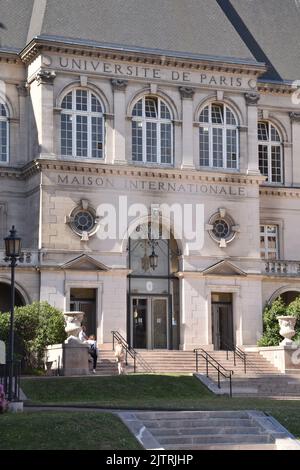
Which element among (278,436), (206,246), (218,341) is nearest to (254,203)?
(206,246)

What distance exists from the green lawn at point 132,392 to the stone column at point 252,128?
14491mm

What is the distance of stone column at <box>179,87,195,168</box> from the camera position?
50281 mm

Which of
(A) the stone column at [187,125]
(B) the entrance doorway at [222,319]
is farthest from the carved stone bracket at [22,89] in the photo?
(B) the entrance doorway at [222,319]

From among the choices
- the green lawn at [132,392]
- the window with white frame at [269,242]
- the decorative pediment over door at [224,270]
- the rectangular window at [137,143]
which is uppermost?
the rectangular window at [137,143]

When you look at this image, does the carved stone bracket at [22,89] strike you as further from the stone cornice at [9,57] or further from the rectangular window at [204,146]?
the rectangular window at [204,146]

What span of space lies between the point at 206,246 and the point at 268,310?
4155mm

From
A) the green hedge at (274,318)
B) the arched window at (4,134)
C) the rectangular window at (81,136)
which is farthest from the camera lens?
the arched window at (4,134)

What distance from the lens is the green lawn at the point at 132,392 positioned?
33000mm

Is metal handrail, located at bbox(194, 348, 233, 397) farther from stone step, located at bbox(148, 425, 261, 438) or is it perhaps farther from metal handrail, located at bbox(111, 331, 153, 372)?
stone step, located at bbox(148, 425, 261, 438)

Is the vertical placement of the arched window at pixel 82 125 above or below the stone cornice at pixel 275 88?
below

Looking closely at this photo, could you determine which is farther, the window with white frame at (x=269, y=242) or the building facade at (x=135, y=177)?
the window with white frame at (x=269, y=242)

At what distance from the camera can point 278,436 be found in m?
26.7

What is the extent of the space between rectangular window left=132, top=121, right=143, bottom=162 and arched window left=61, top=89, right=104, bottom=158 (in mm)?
1528

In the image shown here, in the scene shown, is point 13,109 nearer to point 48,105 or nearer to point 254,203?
point 48,105
